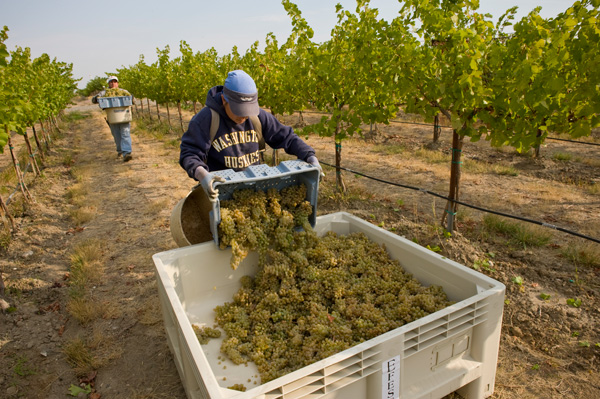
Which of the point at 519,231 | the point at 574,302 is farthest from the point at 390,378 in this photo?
the point at 519,231

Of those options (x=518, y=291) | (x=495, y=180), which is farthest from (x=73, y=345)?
(x=495, y=180)

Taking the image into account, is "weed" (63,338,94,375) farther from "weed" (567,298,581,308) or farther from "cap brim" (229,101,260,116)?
"weed" (567,298,581,308)

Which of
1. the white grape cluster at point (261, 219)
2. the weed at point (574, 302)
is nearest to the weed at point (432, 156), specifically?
the weed at point (574, 302)

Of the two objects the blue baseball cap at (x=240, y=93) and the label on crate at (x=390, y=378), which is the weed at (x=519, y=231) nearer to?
the label on crate at (x=390, y=378)

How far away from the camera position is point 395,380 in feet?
5.96

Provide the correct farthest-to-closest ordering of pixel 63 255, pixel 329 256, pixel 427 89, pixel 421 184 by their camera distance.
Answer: pixel 421 184
pixel 63 255
pixel 427 89
pixel 329 256

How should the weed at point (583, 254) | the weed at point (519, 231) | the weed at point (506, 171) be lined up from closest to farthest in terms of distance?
the weed at point (583, 254)
the weed at point (519, 231)
the weed at point (506, 171)

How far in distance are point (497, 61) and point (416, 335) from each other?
2.29 m

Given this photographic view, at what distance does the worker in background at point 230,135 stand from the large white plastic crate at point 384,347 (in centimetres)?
65

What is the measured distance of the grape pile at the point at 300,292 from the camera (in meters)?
2.24

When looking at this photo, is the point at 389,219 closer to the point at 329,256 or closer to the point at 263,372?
the point at 329,256

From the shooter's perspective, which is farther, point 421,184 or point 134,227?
point 421,184

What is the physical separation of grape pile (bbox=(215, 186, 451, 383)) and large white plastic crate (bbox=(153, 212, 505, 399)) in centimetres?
13

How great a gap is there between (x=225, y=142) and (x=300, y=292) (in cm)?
128
